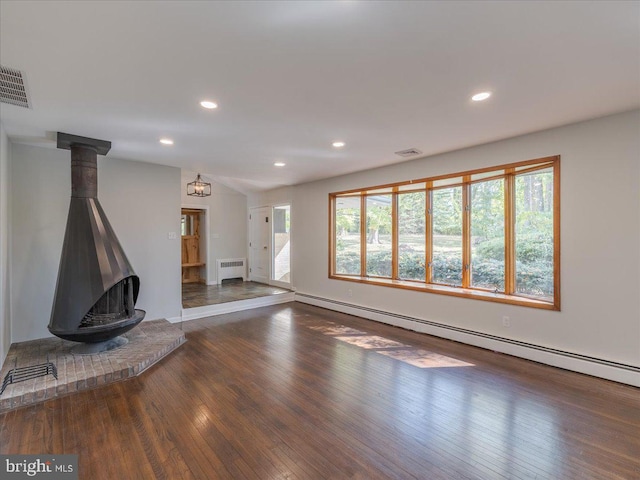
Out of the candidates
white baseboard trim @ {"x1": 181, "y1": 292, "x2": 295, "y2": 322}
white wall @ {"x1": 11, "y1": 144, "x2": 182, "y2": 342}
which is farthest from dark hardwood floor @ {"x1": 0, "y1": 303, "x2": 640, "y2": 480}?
white wall @ {"x1": 11, "y1": 144, "x2": 182, "y2": 342}

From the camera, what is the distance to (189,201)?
753 centimetres

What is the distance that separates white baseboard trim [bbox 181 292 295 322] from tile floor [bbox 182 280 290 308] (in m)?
0.10

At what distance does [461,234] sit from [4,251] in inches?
221

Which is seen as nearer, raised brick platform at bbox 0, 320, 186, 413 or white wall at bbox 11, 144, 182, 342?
raised brick platform at bbox 0, 320, 186, 413

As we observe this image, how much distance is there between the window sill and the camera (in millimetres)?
3521

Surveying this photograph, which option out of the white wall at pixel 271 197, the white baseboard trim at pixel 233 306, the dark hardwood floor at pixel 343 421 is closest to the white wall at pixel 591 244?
the dark hardwood floor at pixel 343 421

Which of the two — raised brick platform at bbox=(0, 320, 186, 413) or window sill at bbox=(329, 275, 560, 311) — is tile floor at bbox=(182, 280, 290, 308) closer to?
raised brick platform at bbox=(0, 320, 186, 413)

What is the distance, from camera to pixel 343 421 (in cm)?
237

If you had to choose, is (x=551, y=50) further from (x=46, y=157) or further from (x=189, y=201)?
(x=189, y=201)

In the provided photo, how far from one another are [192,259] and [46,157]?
4.39 m

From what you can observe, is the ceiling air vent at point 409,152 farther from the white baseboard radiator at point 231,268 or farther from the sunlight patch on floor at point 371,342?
the white baseboard radiator at point 231,268

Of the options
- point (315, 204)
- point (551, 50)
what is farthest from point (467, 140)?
A: point (315, 204)
